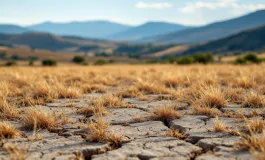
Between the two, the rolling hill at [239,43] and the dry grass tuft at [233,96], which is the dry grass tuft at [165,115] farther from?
the rolling hill at [239,43]

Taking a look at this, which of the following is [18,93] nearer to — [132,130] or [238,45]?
[132,130]

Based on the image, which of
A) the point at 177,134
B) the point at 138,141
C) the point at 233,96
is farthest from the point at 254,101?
→ the point at 138,141

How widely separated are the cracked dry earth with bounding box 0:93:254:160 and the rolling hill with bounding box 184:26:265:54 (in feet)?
415

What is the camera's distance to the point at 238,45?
133125 millimetres

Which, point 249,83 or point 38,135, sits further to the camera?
point 249,83

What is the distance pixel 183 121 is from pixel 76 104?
250 centimetres

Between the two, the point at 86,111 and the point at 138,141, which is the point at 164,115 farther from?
the point at 86,111

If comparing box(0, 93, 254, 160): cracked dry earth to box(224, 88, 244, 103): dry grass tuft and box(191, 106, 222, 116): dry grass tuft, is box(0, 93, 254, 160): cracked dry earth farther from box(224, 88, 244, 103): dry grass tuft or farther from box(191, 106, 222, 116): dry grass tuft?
box(224, 88, 244, 103): dry grass tuft

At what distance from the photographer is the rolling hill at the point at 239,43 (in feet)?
417

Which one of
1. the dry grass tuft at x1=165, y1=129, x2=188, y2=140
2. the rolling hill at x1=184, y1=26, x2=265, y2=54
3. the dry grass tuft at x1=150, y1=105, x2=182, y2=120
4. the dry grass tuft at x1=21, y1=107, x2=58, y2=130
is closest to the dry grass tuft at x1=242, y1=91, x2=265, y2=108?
the dry grass tuft at x1=150, y1=105, x2=182, y2=120

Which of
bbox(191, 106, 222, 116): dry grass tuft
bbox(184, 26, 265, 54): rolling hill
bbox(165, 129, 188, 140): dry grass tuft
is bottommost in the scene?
bbox(165, 129, 188, 140): dry grass tuft

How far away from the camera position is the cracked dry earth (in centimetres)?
325

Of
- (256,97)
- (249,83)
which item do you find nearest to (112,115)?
(256,97)

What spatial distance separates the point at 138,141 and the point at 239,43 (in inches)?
5516
